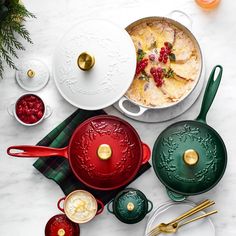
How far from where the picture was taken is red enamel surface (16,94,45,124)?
2.04 m

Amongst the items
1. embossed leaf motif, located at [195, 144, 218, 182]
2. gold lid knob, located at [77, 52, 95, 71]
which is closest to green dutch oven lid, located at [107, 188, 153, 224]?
embossed leaf motif, located at [195, 144, 218, 182]

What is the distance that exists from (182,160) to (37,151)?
1.63 feet

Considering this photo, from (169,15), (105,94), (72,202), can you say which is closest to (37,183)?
(72,202)

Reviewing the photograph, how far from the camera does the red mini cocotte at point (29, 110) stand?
2.04 m

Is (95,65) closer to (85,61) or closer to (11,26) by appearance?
(85,61)

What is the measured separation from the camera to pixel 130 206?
195cm

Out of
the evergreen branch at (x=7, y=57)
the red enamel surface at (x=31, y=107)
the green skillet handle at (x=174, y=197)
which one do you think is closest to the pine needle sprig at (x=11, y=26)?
the evergreen branch at (x=7, y=57)

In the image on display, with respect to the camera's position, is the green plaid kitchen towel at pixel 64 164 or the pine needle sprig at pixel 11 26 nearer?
the pine needle sprig at pixel 11 26

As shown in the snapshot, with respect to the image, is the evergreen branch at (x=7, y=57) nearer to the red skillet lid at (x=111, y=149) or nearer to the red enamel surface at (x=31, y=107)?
the red enamel surface at (x=31, y=107)

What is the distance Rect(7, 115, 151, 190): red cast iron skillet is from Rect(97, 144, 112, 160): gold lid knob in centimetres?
3

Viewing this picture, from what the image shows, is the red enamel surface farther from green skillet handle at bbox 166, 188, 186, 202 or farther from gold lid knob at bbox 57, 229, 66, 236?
green skillet handle at bbox 166, 188, 186, 202

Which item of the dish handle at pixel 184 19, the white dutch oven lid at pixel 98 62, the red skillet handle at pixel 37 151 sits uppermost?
the dish handle at pixel 184 19

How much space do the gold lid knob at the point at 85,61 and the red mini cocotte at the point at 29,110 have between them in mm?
279

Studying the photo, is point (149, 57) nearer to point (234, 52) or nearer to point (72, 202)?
point (234, 52)
